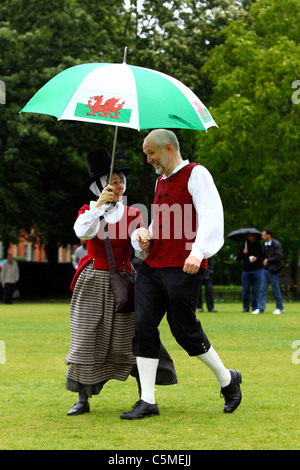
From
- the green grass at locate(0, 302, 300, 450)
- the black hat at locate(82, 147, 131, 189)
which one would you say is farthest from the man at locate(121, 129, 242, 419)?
the black hat at locate(82, 147, 131, 189)

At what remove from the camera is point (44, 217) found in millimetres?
29875

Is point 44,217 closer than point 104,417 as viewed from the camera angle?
No

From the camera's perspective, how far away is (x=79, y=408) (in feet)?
21.0

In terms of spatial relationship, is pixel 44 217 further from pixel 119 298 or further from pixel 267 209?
pixel 119 298

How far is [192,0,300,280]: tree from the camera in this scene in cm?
2922

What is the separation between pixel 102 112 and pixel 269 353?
570 cm

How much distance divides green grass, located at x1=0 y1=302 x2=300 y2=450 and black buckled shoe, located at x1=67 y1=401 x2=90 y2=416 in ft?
0.23

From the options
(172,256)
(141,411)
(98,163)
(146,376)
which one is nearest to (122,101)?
(98,163)

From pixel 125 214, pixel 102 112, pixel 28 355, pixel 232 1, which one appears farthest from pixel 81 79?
pixel 232 1

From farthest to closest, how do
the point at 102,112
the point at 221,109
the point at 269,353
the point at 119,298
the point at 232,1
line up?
the point at 232,1, the point at 221,109, the point at 269,353, the point at 119,298, the point at 102,112

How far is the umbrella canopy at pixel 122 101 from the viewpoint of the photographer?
5844 mm

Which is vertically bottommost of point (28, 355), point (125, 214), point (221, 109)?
point (28, 355)

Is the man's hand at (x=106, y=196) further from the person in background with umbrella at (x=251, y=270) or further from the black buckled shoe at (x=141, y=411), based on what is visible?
the person in background with umbrella at (x=251, y=270)

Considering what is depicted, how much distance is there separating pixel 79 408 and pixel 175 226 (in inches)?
62.7
